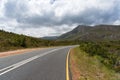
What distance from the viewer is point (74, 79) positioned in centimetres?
1253

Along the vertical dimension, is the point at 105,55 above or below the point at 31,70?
below

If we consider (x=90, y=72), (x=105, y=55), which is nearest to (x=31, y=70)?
(x=90, y=72)

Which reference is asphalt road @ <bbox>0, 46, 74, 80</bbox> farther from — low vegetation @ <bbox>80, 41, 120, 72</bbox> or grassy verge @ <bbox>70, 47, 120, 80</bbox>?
low vegetation @ <bbox>80, 41, 120, 72</bbox>

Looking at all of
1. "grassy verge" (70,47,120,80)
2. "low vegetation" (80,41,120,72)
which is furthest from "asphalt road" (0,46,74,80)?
"low vegetation" (80,41,120,72)

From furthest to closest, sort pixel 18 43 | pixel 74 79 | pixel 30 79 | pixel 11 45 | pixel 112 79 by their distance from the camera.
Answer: pixel 18 43, pixel 11 45, pixel 112 79, pixel 74 79, pixel 30 79

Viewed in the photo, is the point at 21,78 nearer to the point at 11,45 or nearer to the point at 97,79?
the point at 97,79

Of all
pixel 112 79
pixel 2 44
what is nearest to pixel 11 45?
pixel 2 44

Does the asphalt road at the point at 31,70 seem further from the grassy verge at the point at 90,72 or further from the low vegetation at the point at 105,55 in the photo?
the low vegetation at the point at 105,55

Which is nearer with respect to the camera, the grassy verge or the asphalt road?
the asphalt road

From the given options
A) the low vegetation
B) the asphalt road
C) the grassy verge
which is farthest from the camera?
the low vegetation

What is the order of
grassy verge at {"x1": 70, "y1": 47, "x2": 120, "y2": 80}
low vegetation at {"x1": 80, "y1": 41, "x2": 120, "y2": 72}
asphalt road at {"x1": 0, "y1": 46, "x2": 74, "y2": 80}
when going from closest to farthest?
asphalt road at {"x1": 0, "y1": 46, "x2": 74, "y2": 80} → grassy verge at {"x1": 70, "y1": 47, "x2": 120, "y2": 80} → low vegetation at {"x1": 80, "y1": 41, "x2": 120, "y2": 72}

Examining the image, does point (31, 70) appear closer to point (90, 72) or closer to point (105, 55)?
point (90, 72)

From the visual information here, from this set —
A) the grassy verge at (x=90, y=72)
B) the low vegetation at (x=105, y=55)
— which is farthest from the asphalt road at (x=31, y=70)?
the low vegetation at (x=105, y=55)

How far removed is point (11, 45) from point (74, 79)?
Answer: 35.7 m
